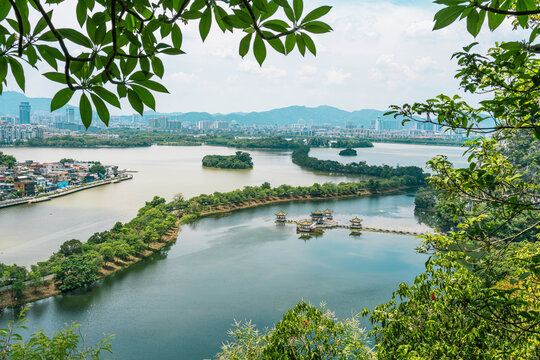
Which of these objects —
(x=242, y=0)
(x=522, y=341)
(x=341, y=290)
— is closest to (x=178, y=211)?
(x=341, y=290)

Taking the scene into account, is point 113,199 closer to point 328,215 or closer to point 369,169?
point 328,215

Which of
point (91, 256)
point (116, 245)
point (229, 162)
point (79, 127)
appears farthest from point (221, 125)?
point (91, 256)

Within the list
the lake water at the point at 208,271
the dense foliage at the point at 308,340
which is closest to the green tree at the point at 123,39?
the dense foliage at the point at 308,340

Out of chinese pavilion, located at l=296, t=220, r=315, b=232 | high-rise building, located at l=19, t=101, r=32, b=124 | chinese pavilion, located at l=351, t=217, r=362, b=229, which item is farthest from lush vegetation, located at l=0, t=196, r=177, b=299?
high-rise building, located at l=19, t=101, r=32, b=124

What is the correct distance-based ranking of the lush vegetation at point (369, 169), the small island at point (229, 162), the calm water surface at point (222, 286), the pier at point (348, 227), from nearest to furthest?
1. the calm water surface at point (222, 286)
2. the pier at point (348, 227)
3. the lush vegetation at point (369, 169)
4. the small island at point (229, 162)

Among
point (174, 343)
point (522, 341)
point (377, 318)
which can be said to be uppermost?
point (522, 341)

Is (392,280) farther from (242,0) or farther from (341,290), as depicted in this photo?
(242,0)

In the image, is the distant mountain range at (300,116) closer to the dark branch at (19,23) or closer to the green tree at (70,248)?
the green tree at (70,248)
